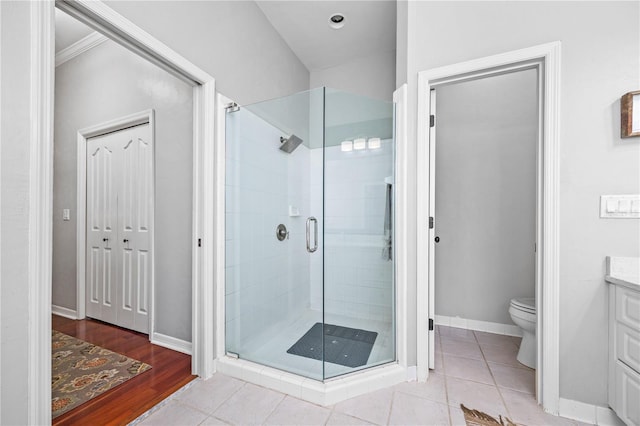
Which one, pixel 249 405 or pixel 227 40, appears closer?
pixel 249 405

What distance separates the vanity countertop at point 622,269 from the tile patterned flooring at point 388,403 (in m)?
0.79

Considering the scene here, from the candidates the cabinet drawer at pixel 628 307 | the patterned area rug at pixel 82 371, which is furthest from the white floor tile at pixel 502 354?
the patterned area rug at pixel 82 371

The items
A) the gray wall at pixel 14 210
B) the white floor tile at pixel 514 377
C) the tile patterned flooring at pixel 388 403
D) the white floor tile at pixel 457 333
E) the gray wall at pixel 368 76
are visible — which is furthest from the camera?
the gray wall at pixel 368 76

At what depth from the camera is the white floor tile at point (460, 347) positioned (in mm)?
2223

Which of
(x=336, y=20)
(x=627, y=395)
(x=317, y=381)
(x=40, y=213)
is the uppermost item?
(x=336, y=20)

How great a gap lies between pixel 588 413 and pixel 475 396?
53 cm

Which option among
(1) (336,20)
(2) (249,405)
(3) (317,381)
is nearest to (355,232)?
(3) (317,381)

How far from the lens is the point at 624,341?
1356 millimetres

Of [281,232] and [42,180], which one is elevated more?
[42,180]

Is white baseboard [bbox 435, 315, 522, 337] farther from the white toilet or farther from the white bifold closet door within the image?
the white bifold closet door

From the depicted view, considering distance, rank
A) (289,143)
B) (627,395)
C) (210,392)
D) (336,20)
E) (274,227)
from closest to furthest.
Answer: (627,395) < (210,392) < (274,227) < (289,143) < (336,20)

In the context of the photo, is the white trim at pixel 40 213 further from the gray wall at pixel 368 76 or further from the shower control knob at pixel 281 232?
the gray wall at pixel 368 76

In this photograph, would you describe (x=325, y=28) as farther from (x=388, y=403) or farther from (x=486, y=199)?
(x=388, y=403)

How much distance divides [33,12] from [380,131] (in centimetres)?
186
